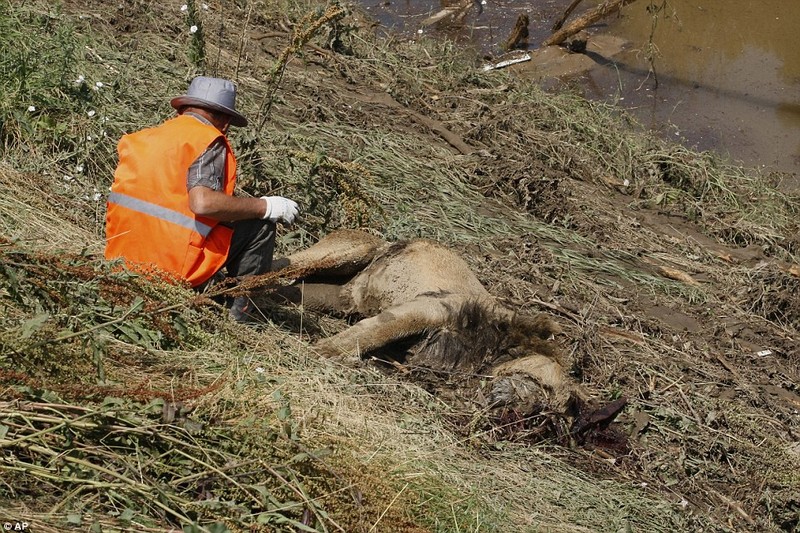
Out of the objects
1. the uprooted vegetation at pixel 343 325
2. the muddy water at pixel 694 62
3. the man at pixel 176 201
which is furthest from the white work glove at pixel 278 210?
the muddy water at pixel 694 62

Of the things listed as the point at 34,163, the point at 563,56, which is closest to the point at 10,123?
the point at 34,163

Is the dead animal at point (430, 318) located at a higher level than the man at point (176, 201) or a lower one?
lower

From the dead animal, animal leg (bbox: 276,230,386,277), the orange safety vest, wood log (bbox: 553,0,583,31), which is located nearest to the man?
the orange safety vest

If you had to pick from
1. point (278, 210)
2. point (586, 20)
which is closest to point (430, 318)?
point (278, 210)

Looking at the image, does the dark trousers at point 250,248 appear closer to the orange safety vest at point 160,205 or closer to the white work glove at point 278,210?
the white work glove at point 278,210

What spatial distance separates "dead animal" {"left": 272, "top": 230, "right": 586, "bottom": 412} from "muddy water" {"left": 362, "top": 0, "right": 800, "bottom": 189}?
19.5 ft

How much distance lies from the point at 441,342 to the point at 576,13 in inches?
405

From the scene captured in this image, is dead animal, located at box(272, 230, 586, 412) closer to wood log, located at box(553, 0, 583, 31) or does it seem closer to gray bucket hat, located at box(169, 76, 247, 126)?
gray bucket hat, located at box(169, 76, 247, 126)

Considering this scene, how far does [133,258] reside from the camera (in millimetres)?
5652

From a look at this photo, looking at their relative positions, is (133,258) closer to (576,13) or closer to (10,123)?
(10,123)

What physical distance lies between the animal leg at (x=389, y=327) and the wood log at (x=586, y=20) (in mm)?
8301

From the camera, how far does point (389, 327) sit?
626cm

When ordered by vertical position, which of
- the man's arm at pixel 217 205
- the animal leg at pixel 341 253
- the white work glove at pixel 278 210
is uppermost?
the man's arm at pixel 217 205

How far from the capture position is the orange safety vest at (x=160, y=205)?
564 cm
